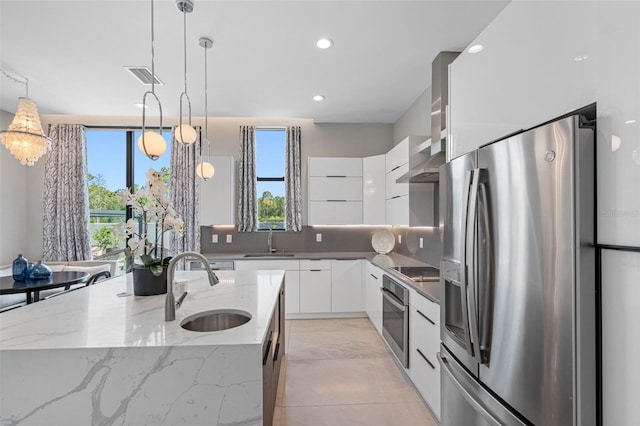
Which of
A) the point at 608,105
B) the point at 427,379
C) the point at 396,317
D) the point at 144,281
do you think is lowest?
the point at 427,379

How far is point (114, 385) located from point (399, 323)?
216 centimetres

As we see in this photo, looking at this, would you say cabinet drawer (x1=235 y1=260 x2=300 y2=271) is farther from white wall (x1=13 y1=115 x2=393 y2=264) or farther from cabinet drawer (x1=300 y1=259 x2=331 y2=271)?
white wall (x1=13 y1=115 x2=393 y2=264)

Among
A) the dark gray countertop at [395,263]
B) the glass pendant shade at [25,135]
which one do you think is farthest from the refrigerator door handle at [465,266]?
the glass pendant shade at [25,135]

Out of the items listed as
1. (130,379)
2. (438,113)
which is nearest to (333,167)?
(438,113)

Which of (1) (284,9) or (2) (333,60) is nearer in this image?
(1) (284,9)

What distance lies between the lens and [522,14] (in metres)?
1.23

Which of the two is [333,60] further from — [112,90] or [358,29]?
[112,90]

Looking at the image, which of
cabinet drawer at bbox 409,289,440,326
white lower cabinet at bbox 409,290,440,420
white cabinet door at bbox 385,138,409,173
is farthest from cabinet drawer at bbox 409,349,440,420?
white cabinet door at bbox 385,138,409,173

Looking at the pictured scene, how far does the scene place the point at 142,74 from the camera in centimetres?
327

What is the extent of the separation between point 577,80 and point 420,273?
83.6 inches

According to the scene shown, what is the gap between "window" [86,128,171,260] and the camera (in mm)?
4867

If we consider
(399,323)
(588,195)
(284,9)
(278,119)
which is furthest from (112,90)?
(588,195)

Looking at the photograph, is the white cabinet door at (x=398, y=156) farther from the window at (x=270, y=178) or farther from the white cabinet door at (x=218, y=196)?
the white cabinet door at (x=218, y=196)

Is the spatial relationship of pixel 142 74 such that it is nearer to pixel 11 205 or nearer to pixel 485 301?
pixel 11 205
